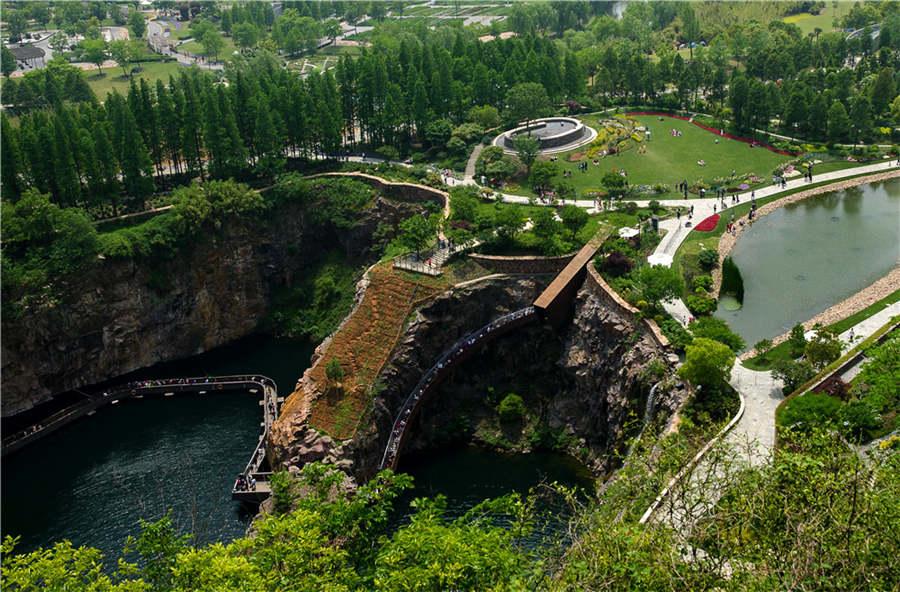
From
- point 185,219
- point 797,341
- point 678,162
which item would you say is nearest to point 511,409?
point 797,341

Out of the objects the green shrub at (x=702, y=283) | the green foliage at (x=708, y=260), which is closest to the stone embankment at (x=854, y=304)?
the green shrub at (x=702, y=283)

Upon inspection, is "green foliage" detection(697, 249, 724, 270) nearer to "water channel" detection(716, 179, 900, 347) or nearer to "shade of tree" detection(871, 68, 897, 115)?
"water channel" detection(716, 179, 900, 347)

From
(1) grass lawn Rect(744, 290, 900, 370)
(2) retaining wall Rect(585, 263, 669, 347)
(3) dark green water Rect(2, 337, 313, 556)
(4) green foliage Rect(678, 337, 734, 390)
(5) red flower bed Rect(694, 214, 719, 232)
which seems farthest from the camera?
(5) red flower bed Rect(694, 214, 719, 232)

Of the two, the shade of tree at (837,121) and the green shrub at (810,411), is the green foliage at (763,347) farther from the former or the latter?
the shade of tree at (837,121)

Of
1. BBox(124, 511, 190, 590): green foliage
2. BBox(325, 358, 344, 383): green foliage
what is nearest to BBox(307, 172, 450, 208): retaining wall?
BBox(325, 358, 344, 383): green foliage

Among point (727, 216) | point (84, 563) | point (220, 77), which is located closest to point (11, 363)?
point (84, 563)

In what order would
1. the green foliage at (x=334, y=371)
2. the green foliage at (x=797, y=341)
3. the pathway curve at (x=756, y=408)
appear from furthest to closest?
1. the green foliage at (x=334, y=371)
2. the green foliage at (x=797, y=341)
3. the pathway curve at (x=756, y=408)
